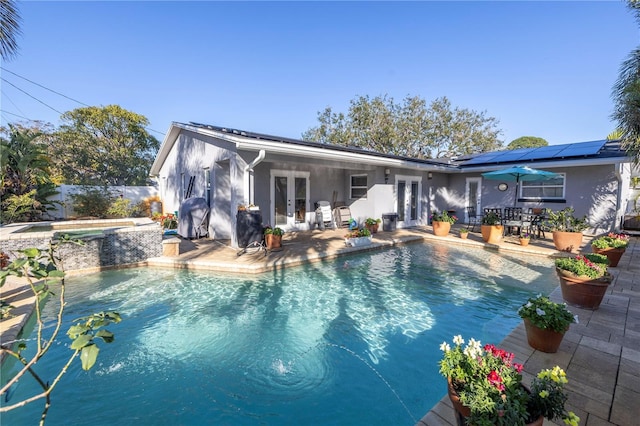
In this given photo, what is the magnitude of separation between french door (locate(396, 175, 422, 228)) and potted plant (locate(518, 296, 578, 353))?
856cm

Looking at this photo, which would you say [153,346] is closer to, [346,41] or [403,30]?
[403,30]

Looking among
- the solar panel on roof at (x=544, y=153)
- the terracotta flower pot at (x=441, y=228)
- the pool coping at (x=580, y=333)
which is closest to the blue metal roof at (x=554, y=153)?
the solar panel on roof at (x=544, y=153)

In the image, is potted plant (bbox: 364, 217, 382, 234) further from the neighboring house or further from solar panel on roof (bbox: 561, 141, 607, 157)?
solar panel on roof (bbox: 561, 141, 607, 157)

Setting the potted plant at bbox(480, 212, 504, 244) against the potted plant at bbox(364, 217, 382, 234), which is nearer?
the potted plant at bbox(480, 212, 504, 244)

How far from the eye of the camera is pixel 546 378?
1.65 metres

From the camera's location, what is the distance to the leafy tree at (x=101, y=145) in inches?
717

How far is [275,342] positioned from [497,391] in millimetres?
2424

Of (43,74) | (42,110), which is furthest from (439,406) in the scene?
(42,110)

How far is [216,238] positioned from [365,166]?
557 centimetres

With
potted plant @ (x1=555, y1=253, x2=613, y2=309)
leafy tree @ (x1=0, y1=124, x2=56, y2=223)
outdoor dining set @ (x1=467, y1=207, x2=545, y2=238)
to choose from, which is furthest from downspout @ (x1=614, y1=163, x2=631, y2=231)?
leafy tree @ (x1=0, y1=124, x2=56, y2=223)

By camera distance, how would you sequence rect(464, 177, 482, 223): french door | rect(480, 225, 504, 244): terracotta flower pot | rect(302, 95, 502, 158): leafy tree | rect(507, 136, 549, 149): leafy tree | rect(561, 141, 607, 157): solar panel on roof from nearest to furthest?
rect(480, 225, 504, 244): terracotta flower pot
rect(561, 141, 607, 157): solar panel on roof
rect(464, 177, 482, 223): french door
rect(302, 95, 502, 158): leafy tree
rect(507, 136, 549, 149): leafy tree

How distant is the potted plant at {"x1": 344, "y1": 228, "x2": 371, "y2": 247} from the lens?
25.5 ft

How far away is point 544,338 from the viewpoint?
2672 mm

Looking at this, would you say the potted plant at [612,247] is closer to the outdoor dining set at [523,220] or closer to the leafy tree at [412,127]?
the outdoor dining set at [523,220]
